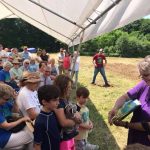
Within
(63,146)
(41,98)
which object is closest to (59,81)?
(41,98)

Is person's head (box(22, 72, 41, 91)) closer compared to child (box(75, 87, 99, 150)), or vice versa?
person's head (box(22, 72, 41, 91))

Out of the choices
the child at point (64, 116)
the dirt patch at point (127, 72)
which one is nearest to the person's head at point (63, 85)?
the child at point (64, 116)

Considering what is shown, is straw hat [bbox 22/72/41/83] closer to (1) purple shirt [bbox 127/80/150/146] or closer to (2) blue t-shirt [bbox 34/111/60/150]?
(2) blue t-shirt [bbox 34/111/60/150]

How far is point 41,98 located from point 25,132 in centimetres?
60

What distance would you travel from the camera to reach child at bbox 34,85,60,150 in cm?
335

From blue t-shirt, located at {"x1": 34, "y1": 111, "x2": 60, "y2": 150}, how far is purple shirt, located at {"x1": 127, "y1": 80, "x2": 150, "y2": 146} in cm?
73

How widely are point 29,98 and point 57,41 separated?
40997mm

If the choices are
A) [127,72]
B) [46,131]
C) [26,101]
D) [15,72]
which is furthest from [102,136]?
[127,72]

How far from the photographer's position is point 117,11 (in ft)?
12.4

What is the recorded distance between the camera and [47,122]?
3365 millimetres

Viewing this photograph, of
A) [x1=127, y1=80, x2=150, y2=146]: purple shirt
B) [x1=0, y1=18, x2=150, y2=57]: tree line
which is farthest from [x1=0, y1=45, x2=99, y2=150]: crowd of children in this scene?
[x1=0, y1=18, x2=150, y2=57]: tree line

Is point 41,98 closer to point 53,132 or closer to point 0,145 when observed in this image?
point 53,132

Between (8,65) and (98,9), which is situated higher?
(98,9)

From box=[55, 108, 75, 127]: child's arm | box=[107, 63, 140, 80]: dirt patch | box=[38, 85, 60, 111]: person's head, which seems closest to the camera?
box=[38, 85, 60, 111]: person's head
